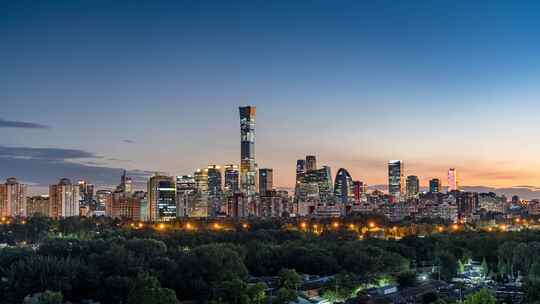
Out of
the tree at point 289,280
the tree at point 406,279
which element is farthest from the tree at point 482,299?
the tree at point 406,279

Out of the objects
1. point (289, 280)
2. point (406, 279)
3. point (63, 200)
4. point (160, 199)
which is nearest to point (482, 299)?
point (289, 280)

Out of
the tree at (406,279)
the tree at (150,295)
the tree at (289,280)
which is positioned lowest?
the tree at (406,279)

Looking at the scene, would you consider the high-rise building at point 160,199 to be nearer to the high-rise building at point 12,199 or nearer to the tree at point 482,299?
the high-rise building at point 12,199

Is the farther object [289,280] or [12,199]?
[12,199]

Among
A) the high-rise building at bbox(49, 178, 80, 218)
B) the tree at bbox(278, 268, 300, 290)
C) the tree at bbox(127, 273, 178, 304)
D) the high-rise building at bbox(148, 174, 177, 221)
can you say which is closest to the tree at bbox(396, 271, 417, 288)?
the tree at bbox(278, 268, 300, 290)


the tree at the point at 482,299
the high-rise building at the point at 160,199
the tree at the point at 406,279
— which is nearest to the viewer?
the tree at the point at 482,299

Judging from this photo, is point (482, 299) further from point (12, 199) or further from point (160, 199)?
point (12, 199)

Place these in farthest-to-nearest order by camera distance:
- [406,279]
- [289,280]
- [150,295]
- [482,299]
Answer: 1. [406,279]
2. [289,280]
3. [150,295]
4. [482,299]

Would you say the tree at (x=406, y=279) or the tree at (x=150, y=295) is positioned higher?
the tree at (x=150, y=295)
